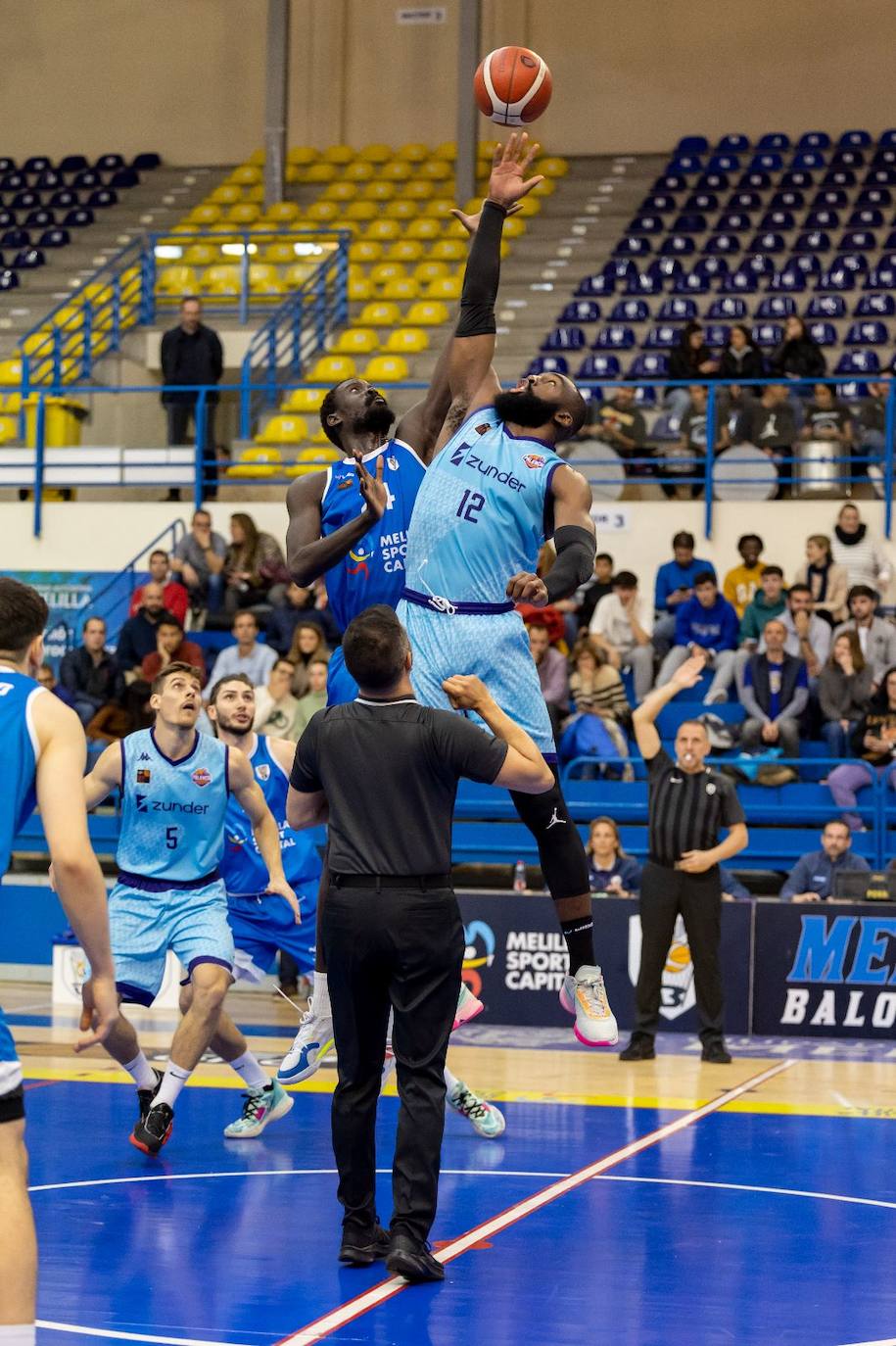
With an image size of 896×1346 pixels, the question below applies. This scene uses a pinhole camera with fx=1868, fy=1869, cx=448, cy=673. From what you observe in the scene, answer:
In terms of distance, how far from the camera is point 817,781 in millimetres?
14602

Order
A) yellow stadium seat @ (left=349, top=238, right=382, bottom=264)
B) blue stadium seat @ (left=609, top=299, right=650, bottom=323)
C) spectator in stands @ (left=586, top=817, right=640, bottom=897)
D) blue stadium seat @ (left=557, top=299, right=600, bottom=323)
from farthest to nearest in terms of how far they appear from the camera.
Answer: yellow stadium seat @ (left=349, top=238, right=382, bottom=264), blue stadium seat @ (left=557, top=299, right=600, bottom=323), blue stadium seat @ (left=609, top=299, right=650, bottom=323), spectator in stands @ (left=586, top=817, right=640, bottom=897)

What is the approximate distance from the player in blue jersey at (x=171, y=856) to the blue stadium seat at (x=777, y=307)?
1363cm

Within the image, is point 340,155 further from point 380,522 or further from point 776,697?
point 380,522

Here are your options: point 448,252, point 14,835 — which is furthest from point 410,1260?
point 448,252

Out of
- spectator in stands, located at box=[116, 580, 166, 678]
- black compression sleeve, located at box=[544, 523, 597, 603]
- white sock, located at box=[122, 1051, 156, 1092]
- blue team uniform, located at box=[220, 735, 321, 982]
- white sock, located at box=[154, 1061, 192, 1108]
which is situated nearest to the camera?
black compression sleeve, located at box=[544, 523, 597, 603]

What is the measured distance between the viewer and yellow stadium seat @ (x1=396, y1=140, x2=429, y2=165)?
24844 mm

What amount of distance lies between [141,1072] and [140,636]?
8.50 meters

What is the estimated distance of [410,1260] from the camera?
5660 millimetres

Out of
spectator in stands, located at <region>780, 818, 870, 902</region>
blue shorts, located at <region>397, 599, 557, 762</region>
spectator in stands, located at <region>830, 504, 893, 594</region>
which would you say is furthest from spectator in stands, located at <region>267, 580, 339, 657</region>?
blue shorts, located at <region>397, 599, 557, 762</region>

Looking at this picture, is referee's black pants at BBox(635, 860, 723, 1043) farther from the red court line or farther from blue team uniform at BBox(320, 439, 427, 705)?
blue team uniform at BBox(320, 439, 427, 705)

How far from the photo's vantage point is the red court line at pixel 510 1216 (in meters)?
5.17

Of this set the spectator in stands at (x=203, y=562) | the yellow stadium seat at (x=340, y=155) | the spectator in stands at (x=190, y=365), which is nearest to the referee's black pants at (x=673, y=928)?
the spectator in stands at (x=203, y=562)

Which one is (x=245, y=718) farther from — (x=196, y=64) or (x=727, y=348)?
(x=196, y=64)

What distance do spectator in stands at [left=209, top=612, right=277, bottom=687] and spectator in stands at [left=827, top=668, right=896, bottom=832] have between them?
187 inches
